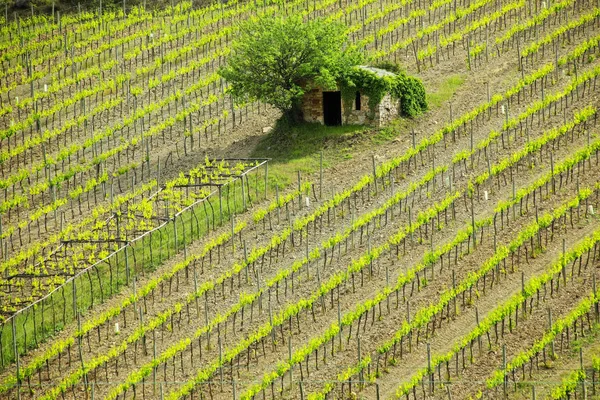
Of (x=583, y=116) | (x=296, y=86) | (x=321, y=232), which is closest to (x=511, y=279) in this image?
(x=321, y=232)

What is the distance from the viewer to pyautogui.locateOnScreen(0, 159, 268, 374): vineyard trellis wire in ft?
168

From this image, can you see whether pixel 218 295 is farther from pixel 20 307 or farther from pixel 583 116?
pixel 583 116

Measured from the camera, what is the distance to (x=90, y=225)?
5712 cm

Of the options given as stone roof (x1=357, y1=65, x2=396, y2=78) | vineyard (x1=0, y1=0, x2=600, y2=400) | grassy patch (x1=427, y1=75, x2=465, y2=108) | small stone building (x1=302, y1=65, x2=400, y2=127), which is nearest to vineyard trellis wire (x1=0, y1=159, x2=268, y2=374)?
vineyard (x1=0, y1=0, x2=600, y2=400)

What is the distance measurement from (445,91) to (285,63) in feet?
22.3

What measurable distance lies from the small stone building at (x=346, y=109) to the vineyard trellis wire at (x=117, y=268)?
432cm

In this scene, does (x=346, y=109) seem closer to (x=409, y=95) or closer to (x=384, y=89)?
(x=384, y=89)

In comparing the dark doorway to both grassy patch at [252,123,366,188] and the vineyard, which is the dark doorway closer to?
grassy patch at [252,123,366,188]

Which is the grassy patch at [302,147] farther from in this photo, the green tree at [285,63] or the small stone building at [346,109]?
the green tree at [285,63]

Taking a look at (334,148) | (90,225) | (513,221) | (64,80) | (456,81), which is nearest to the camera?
(513,221)

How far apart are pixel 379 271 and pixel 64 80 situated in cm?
2325

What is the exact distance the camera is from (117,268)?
178ft

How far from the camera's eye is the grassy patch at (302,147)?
195 feet

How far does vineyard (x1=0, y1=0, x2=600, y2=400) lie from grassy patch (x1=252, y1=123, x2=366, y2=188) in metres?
0.27
